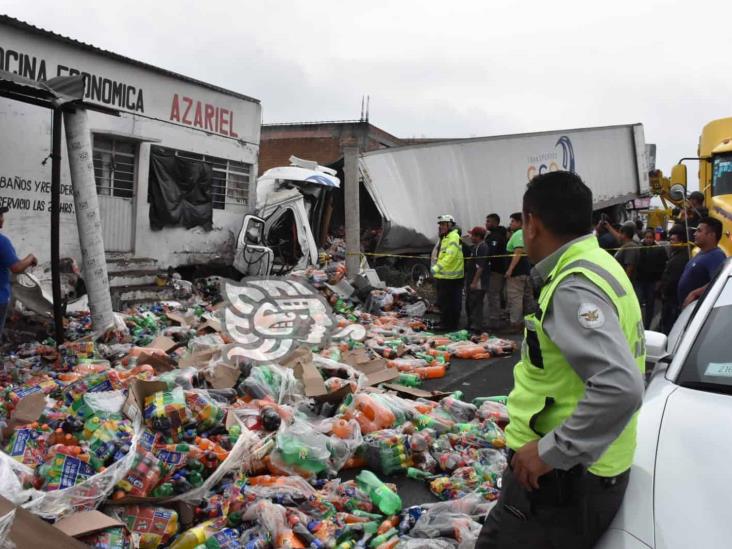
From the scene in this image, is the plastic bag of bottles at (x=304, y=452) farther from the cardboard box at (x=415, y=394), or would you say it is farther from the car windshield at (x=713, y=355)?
the car windshield at (x=713, y=355)

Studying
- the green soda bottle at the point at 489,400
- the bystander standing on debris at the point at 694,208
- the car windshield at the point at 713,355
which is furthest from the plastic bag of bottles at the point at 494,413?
the bystander standing on debris at the point at 694,208

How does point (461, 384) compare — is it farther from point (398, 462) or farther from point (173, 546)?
point (173, 546)

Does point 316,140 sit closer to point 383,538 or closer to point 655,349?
point 383,538

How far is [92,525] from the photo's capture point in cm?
295

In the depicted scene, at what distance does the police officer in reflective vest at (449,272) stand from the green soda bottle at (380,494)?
6.21 metres

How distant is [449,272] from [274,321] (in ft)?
11.3

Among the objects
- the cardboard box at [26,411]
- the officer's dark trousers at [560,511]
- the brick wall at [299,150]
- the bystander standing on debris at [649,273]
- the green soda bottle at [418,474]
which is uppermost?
the brick wall at [299,150]

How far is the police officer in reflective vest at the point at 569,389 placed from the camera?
1658 millimetres

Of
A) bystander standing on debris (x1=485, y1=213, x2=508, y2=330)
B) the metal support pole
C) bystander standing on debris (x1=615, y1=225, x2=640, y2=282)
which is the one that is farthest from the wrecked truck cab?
bystander standing on debris (x1=615, y1=225, x2=640, y2=282)

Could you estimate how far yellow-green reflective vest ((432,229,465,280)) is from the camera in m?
10.0

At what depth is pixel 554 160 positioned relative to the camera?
54.1 ft

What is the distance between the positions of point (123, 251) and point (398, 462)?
848cm

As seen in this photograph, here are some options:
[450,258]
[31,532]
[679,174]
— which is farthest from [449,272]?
[31,532]

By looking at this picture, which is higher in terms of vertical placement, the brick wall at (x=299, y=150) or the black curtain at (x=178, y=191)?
the brick wall at (x=299, y=150)
